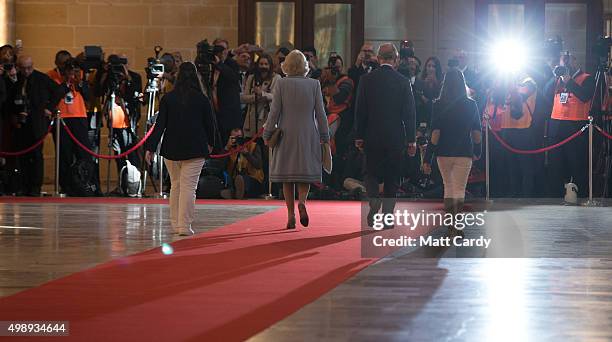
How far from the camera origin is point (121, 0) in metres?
21.9

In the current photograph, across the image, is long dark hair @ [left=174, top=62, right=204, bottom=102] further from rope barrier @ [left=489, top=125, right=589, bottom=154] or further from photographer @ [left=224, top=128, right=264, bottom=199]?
rope barrier @ [left=489, top=125, right=589, bottom=154]

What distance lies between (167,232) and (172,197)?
352 millimetres

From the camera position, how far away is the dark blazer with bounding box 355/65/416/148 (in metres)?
12.8

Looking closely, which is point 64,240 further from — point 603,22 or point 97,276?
point 603,22

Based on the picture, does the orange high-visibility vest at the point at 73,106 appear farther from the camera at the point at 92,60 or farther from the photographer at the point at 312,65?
the photographer at the point at 312,65

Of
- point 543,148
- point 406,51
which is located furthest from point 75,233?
point 543,148

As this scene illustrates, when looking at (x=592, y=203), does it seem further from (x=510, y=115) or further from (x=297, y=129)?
(x=297, y=129)

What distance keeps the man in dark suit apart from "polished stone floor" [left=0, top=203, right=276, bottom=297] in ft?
5.98

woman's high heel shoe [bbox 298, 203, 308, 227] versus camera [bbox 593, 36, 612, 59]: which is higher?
camera [bbox 593, 36, 612, 59]

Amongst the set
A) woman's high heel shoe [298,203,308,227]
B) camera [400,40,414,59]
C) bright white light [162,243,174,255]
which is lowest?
bright white light [162,243,174,255]

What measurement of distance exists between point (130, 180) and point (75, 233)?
569 centimetres

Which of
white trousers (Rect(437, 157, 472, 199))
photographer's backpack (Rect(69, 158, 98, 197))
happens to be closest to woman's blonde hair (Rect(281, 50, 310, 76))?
white trousers (Rect(437, 157, 472, 199))

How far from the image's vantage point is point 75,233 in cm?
1257

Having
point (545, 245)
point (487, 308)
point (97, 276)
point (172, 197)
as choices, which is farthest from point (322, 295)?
point (172, 197)
